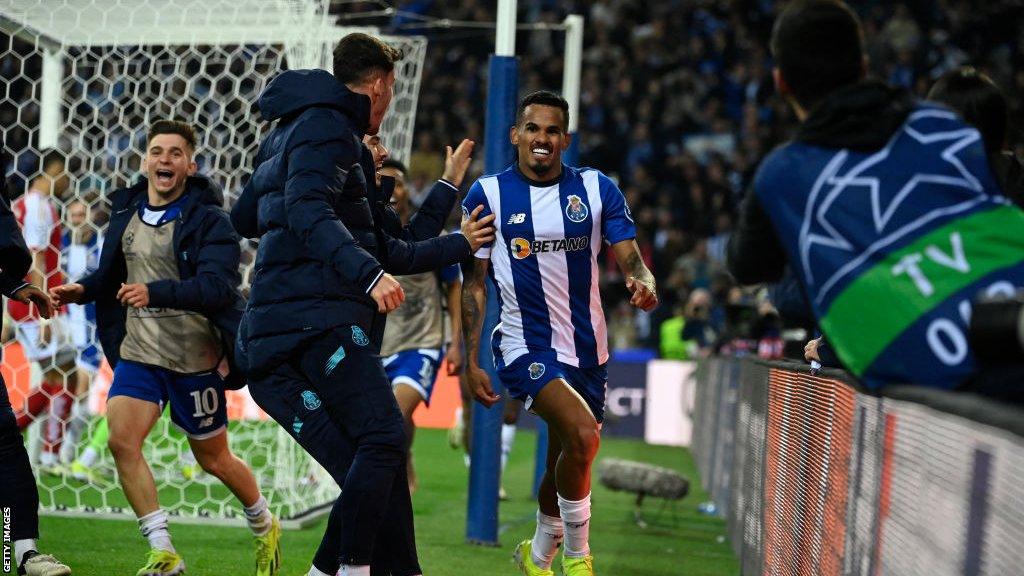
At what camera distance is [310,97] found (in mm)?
4457

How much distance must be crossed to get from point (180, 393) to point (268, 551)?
829mm

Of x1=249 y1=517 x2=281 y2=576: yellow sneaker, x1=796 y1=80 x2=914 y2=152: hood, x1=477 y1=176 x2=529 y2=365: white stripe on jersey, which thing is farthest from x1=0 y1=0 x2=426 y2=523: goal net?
x1=796 y1=80 x2=914 y2=152: hood

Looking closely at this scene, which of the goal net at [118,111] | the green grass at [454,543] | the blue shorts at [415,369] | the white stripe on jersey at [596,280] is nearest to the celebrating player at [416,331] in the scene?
the blue shorts at [415,369]

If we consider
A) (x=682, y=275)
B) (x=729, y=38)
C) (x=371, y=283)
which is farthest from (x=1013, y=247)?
(x=729, y=38)

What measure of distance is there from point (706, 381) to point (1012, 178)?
8.67m

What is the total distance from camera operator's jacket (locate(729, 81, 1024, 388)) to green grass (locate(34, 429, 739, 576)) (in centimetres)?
373

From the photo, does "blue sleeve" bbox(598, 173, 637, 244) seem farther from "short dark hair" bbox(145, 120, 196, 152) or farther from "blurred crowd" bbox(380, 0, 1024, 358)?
"blurred crowd" bbox(380, 0, 1024, 358)

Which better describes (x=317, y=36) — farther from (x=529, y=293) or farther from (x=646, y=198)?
(x=646, y=198)

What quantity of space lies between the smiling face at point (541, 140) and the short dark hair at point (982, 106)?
1.92m

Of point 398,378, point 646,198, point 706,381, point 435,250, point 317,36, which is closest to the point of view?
point 435,250

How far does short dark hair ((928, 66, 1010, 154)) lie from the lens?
14.7ft

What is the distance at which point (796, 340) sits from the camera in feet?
27.1

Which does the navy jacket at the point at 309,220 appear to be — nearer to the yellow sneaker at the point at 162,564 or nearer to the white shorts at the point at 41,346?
the yellow sneaker at the point at 162,564

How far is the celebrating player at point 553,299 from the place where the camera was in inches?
225
